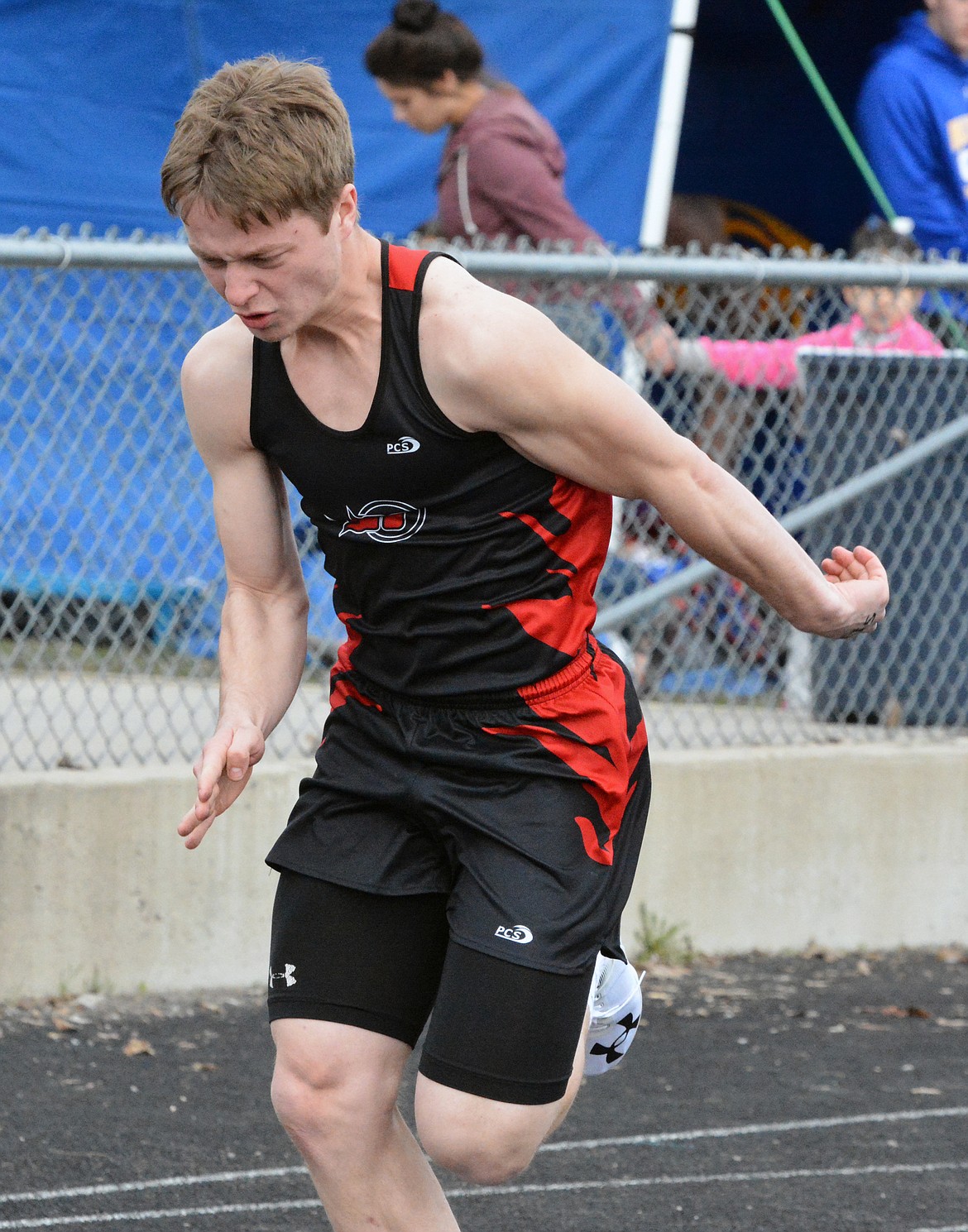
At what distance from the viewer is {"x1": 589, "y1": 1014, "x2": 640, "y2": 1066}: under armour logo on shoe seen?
133 inches

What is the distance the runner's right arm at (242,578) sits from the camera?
3.04m

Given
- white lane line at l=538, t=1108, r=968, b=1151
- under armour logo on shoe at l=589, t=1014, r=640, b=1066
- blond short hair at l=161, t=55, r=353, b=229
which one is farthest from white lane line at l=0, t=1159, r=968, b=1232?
blond short hair at l=161, t=55, r=353, b=229

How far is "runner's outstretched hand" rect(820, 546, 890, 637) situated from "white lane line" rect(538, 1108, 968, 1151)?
1.66 m

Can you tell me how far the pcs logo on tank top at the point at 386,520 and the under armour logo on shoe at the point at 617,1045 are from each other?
1.00 meters

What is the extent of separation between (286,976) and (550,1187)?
130 cm

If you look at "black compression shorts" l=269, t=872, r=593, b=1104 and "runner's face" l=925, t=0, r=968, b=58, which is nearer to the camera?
"black compression shorts" l=269, t=872, r=593, b=1104

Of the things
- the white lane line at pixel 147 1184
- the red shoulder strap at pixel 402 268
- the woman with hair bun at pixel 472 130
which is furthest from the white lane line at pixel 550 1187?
the woman with hair bun at pixel 472 130

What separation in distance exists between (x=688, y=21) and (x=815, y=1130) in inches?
195

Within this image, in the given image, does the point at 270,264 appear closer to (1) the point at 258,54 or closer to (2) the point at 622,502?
(2) the point at 622,502

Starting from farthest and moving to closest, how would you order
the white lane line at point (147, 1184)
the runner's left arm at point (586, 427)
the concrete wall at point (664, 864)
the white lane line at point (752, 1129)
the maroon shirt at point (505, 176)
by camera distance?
the maroon shirt at point (505, 176), the concrete wall at point (664, 864), the white lane line at point (752, 1129), the white lane line at point (147, 1184), the runner's left arm at point (586, 427)

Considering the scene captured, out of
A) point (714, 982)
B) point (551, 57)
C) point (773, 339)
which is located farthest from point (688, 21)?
point (714, 982)

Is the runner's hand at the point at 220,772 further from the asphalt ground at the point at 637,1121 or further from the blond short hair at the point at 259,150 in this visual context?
the asphalt ground at the point at 637,1121

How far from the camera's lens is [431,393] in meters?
2.89

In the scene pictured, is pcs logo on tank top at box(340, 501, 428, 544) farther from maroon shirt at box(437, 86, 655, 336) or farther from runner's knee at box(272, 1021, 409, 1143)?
maroon shirt at box(437, 86, 655, 336)
